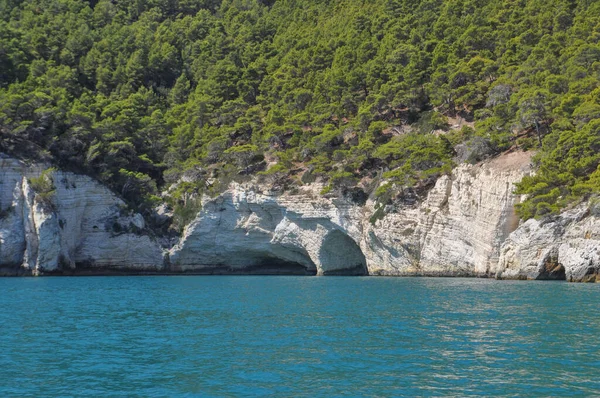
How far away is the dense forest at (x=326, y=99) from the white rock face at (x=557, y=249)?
3.99 ft

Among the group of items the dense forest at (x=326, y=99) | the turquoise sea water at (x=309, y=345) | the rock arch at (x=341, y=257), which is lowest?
the turquoise sea water at (x=309, y=345)

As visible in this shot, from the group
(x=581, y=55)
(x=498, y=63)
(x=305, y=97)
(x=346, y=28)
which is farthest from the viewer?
(x=346, y=28)

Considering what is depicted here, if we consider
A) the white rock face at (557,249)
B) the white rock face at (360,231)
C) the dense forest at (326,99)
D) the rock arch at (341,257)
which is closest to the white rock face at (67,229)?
the dense forest at (326,99)

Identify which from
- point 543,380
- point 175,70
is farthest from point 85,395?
point 175,70

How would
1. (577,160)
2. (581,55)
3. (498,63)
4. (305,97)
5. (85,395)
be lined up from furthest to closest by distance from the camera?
(305,97)
(498,63)
(581,55)
(577,160)
(85,395)

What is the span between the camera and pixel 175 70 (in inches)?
3305

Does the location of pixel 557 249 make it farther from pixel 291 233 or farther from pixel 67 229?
pixel 67 229

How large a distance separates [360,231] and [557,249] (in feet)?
52.3

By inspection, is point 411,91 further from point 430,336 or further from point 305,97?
point 430,336

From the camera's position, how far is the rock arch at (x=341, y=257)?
53.0m

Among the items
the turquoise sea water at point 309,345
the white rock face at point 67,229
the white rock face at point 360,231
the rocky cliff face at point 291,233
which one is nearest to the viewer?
the turquoise sea water at point 309,345

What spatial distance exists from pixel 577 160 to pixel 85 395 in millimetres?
33921

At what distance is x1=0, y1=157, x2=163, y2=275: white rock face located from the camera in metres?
51.7

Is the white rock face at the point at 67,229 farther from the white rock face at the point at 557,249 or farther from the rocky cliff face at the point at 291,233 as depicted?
the white rock face at the point at 557,249
